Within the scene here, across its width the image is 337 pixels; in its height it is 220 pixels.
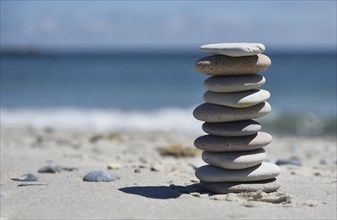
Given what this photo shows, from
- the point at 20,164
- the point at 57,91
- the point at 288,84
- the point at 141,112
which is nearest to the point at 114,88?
the point at 57,91

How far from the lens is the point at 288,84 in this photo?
1383 inches

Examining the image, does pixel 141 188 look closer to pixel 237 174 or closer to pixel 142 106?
pixel 237 174

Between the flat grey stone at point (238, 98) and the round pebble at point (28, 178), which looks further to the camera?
the round pebble at point (28, 178)

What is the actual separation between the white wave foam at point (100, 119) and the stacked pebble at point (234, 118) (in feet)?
31.7

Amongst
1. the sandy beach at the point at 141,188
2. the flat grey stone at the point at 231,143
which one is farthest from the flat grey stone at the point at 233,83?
the sandy beach at the point at 141,188

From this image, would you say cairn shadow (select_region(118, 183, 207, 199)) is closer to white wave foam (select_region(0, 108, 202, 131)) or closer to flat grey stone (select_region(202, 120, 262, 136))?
flat grey stone (select_region(202, 120, 262, 136))

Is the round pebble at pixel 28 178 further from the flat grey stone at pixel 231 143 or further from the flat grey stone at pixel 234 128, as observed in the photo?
the flat grey stone at pixel 234 128

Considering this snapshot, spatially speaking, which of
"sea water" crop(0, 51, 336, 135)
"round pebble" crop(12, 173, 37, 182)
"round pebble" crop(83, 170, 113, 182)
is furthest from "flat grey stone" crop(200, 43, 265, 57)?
"sea water" crop(0, 51, 336, 135)

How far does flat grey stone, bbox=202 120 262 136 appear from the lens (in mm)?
6398

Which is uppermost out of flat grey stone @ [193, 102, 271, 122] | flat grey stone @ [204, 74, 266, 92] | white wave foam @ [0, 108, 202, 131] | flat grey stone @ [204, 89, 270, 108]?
white wave foam @ [0, 108, 202, 131]

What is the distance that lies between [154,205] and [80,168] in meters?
2.70

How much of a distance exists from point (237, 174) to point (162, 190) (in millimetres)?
781

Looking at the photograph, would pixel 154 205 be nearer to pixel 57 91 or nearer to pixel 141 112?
pixel 141 112

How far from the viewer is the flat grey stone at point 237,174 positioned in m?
6.44
